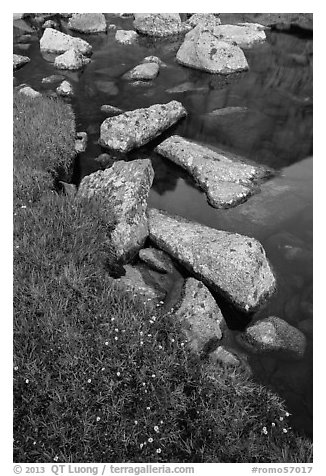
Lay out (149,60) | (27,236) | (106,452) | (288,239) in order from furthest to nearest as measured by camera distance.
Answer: (149,60) → (288,239) → (27,236) → (106,452)

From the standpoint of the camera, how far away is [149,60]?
20391mm

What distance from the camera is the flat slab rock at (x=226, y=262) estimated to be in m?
8.28

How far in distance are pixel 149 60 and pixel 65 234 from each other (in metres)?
15.0

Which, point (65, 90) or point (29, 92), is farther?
point (65, 90)

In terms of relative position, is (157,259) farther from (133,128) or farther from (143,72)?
(143,72)

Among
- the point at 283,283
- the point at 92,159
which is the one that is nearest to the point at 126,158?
the point at 92,159

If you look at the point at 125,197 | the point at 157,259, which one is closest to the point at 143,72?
the point at 125,197

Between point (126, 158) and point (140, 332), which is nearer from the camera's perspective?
point (140, 332)

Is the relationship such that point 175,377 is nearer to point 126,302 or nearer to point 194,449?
point 194,449

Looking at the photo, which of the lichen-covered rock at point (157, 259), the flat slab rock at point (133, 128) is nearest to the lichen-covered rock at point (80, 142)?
the flat slab rock at point (133, 128)

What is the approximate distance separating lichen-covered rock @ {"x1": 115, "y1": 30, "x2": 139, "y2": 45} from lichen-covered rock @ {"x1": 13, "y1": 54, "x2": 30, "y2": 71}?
5.84 m

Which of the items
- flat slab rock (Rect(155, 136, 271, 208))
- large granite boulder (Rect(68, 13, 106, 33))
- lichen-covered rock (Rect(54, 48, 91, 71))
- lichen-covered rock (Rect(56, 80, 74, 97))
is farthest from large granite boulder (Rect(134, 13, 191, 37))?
flat slab rock (Rect(155, 136, 271, 208))

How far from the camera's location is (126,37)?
23.1m

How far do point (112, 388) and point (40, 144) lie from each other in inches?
346
